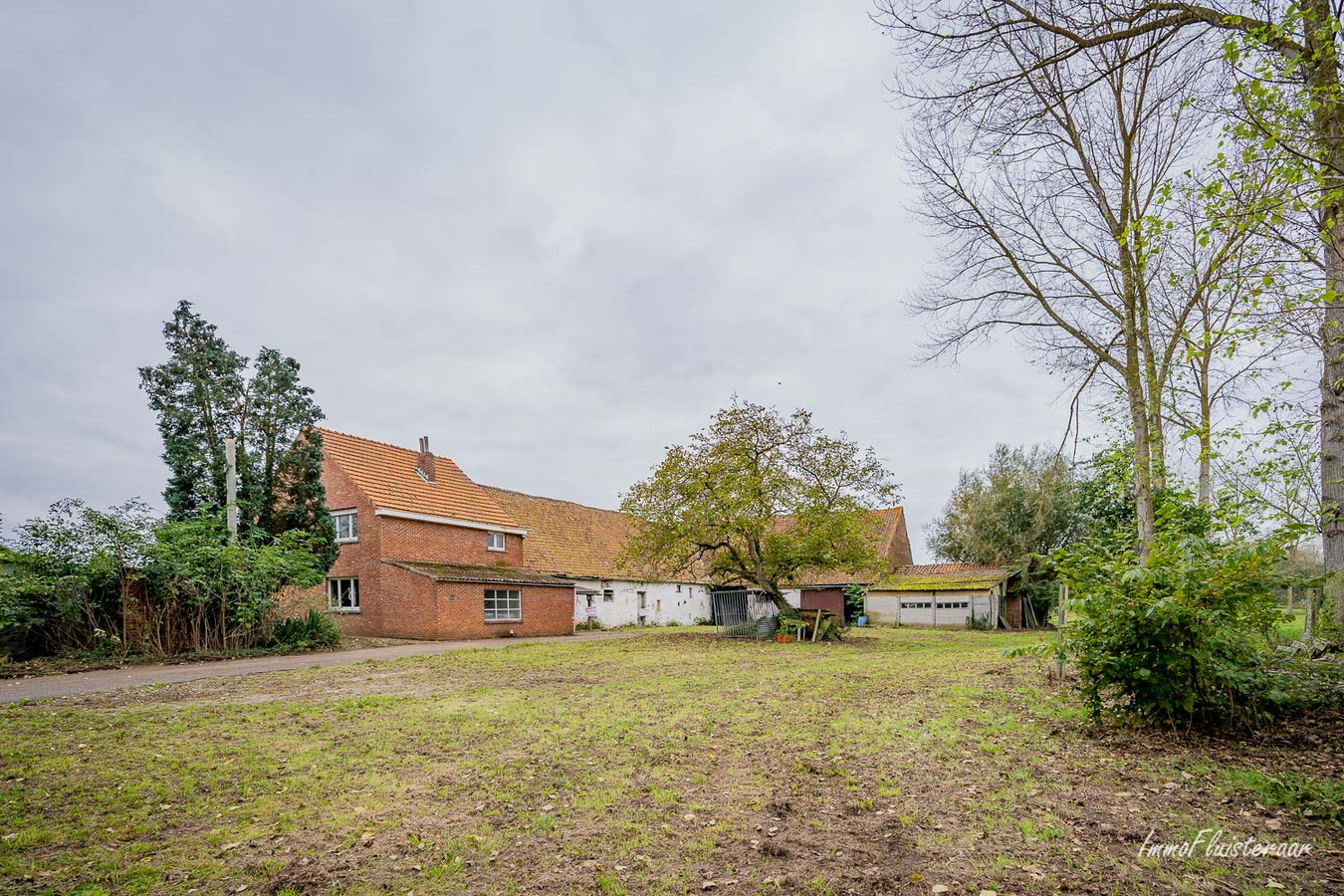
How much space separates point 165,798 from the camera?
5.44 m

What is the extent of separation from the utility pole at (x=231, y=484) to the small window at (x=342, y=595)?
6032 mm

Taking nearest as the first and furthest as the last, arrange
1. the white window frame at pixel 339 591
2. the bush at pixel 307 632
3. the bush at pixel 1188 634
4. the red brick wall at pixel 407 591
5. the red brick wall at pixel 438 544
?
1. the bush at pixel 1188 634
2. the bush at pixel 307 632
3. the red brick wall at pixel 407 591
4. the white window frame at pixel 339 591
5. the red brick wall at pixel 438 544

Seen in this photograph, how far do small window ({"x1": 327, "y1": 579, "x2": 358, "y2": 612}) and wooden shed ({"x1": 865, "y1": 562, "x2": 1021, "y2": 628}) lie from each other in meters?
21.6

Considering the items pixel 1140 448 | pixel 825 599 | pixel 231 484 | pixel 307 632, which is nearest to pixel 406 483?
pixel 231 484

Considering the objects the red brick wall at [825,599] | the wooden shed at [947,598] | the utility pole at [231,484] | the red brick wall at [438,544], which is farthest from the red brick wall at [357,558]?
the red brick wall at [825,599]

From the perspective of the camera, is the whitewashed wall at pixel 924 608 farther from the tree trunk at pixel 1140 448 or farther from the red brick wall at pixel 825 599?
the tree trunk at pixel 1140 448

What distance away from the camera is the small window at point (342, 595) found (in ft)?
82.6

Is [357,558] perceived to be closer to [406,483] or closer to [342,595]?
[342,595]

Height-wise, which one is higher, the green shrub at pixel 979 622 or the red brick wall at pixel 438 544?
the red brick wall at pixel 438 544

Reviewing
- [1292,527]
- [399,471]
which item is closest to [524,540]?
[399,471]

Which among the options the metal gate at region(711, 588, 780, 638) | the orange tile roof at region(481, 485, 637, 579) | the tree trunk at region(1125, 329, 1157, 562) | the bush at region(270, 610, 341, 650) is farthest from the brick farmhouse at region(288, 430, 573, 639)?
the tree trunk at region(1125, 329, 1157, 562)

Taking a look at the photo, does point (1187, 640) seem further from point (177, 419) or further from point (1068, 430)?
point (177, 419)

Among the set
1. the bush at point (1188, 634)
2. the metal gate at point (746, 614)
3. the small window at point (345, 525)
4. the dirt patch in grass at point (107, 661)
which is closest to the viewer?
the bush at point (1188, 634)

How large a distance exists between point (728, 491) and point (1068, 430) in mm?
11031
